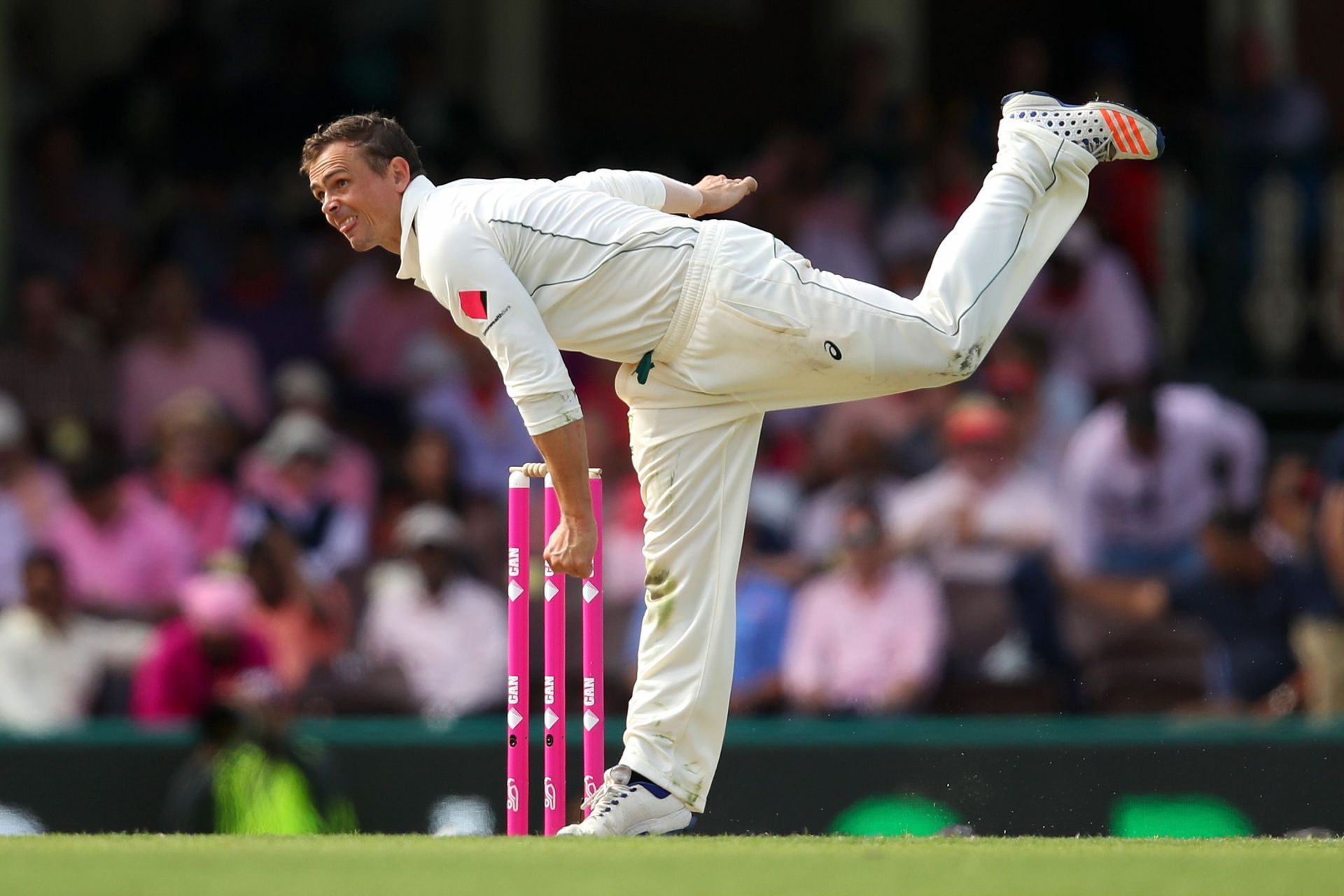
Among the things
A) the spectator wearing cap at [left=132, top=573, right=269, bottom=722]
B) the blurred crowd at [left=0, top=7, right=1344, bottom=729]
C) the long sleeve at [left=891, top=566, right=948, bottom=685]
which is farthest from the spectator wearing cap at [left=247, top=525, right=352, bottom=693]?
the long sleeve at [left=891, top=566, right=948, bottom=685]

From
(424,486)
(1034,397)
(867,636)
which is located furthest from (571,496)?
(1034,397)

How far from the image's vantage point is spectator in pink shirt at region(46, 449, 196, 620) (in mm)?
10086

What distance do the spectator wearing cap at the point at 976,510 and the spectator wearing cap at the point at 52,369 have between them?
14.5 feet

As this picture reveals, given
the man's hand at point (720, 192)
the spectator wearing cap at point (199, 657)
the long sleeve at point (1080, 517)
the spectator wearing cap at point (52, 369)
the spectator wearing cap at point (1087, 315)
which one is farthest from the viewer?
the spectator wearing cap at point (1087, 315)

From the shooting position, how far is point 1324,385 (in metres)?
12.2

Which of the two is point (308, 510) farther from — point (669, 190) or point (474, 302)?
point (474, 302)

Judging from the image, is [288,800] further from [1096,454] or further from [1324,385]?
[1324,385]

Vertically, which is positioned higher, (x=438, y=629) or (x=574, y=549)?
(x=574, y=549)

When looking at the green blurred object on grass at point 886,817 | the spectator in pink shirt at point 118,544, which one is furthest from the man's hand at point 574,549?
the spectator in pink shirt at point 118,544

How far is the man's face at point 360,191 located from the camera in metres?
5.38

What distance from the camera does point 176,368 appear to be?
11.3 m

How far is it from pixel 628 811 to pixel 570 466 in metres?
0.87

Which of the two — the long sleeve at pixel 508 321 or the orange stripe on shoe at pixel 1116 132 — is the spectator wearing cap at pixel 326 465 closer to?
the long sleeve at pixel 508 321

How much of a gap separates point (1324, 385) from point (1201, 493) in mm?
2803
